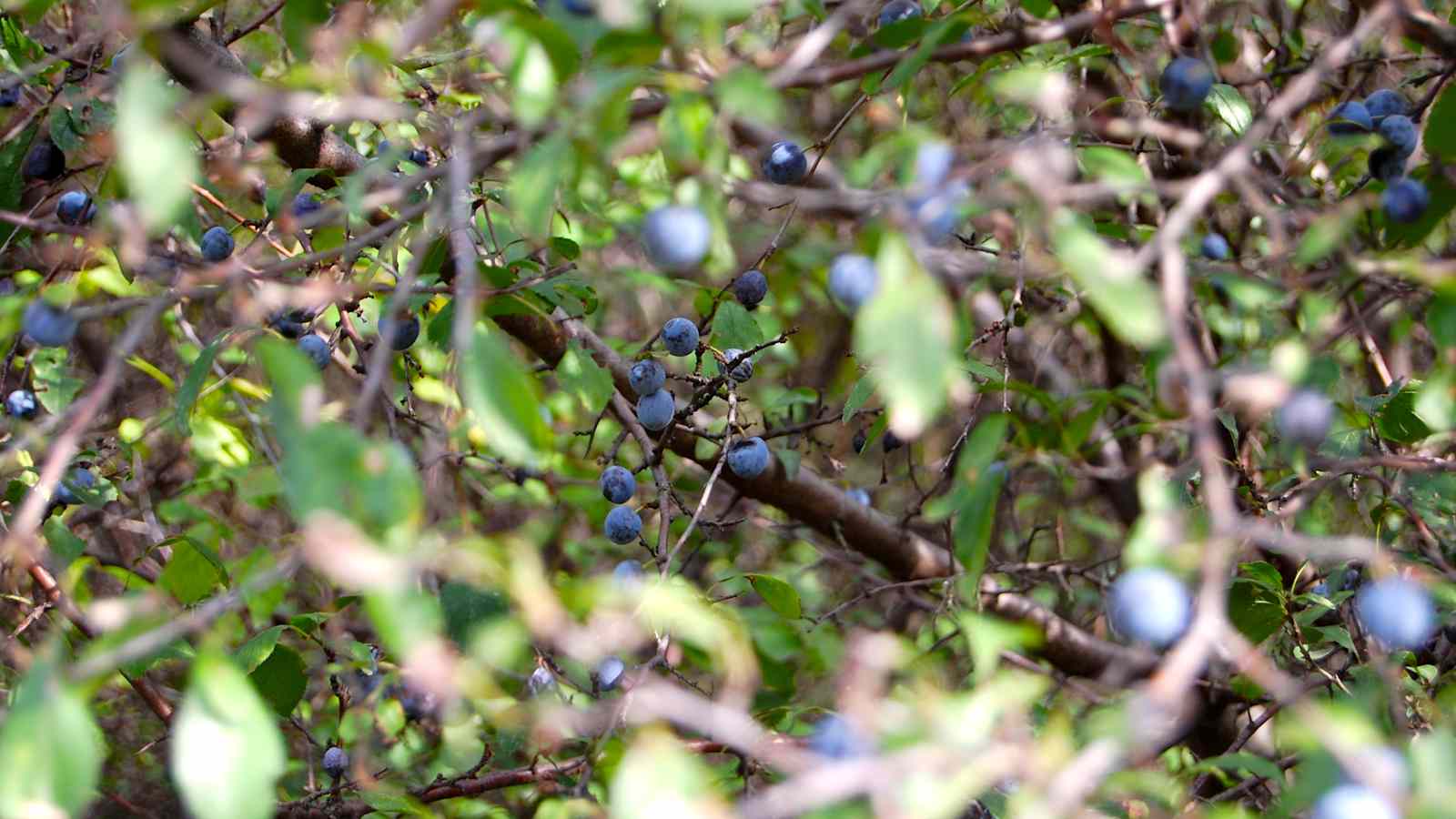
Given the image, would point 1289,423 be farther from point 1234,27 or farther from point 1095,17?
point 1234,27

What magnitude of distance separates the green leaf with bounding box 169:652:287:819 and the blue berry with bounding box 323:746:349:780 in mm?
1147

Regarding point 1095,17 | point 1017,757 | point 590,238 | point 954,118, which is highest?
point 1095,17

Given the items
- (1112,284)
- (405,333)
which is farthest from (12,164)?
(1112,284)

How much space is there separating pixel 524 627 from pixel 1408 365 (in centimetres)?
221

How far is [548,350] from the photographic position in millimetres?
1860

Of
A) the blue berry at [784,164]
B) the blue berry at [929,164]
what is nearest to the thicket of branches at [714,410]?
the blue berry at [929,164]

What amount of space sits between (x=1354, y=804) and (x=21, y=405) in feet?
6.57

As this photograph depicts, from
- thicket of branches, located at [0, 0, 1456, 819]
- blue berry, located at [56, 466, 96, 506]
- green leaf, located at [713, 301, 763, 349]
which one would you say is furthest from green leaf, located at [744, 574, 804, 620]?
blue berry, located at [56, 466, 96, 506]

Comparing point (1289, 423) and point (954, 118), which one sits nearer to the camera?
point (1289, 423)

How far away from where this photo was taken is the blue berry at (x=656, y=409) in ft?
5.52

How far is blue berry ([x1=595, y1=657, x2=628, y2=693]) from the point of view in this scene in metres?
1.61

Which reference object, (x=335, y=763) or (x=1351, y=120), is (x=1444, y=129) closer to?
(x=1351, y=120)

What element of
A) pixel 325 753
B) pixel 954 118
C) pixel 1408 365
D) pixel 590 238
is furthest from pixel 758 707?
pixel 954 118

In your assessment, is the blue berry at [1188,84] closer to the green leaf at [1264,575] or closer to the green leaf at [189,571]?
the green leaf at [1264,575]
